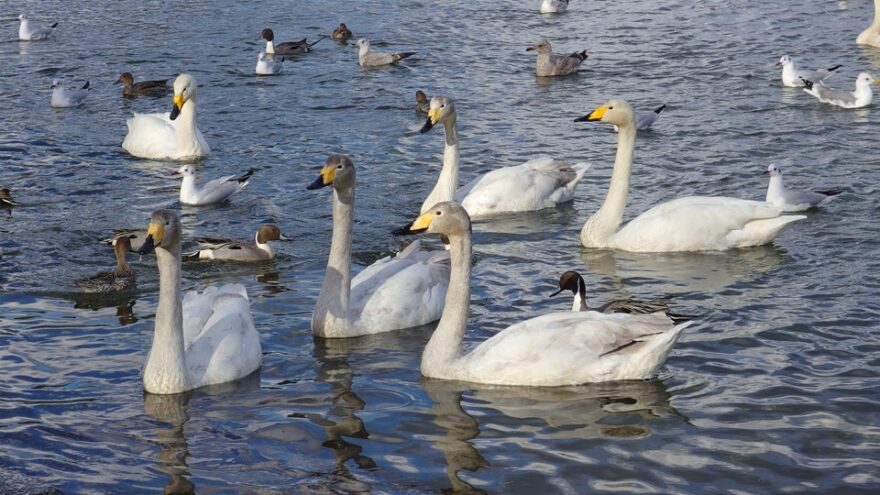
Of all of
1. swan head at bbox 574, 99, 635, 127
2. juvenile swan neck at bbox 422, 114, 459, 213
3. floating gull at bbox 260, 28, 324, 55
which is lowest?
juvenile swan neck at bbox 422, 114, 459, 213

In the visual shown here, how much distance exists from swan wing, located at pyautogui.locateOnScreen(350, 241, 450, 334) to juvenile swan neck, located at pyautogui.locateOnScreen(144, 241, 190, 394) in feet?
6.19

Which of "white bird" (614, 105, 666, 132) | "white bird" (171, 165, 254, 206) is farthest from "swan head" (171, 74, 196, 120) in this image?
"white bird" (614, 105, 666, 132)

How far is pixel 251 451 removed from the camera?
895cm

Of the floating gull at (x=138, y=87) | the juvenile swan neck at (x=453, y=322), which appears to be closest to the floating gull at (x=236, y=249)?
the juvenile swan neck at (x=453, y=322)

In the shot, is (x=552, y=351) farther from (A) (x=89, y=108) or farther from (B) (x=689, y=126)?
(A) (x=89, y=108)

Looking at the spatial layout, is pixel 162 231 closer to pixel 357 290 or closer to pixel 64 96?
pixel 357 290

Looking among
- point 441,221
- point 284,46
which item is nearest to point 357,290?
point 441,221

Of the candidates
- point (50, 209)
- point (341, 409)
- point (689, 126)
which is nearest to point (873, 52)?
point (689, 126)

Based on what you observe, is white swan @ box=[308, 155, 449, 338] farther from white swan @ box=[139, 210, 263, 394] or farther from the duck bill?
the duck bill

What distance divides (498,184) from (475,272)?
2.38m

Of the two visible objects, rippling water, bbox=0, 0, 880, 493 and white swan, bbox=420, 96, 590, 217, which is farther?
white swan, bbox=420, 96, 590, 217

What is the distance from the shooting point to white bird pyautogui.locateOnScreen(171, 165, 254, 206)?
16.0 m

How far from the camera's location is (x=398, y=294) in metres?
11.6

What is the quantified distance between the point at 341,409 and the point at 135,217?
21.1 ft
